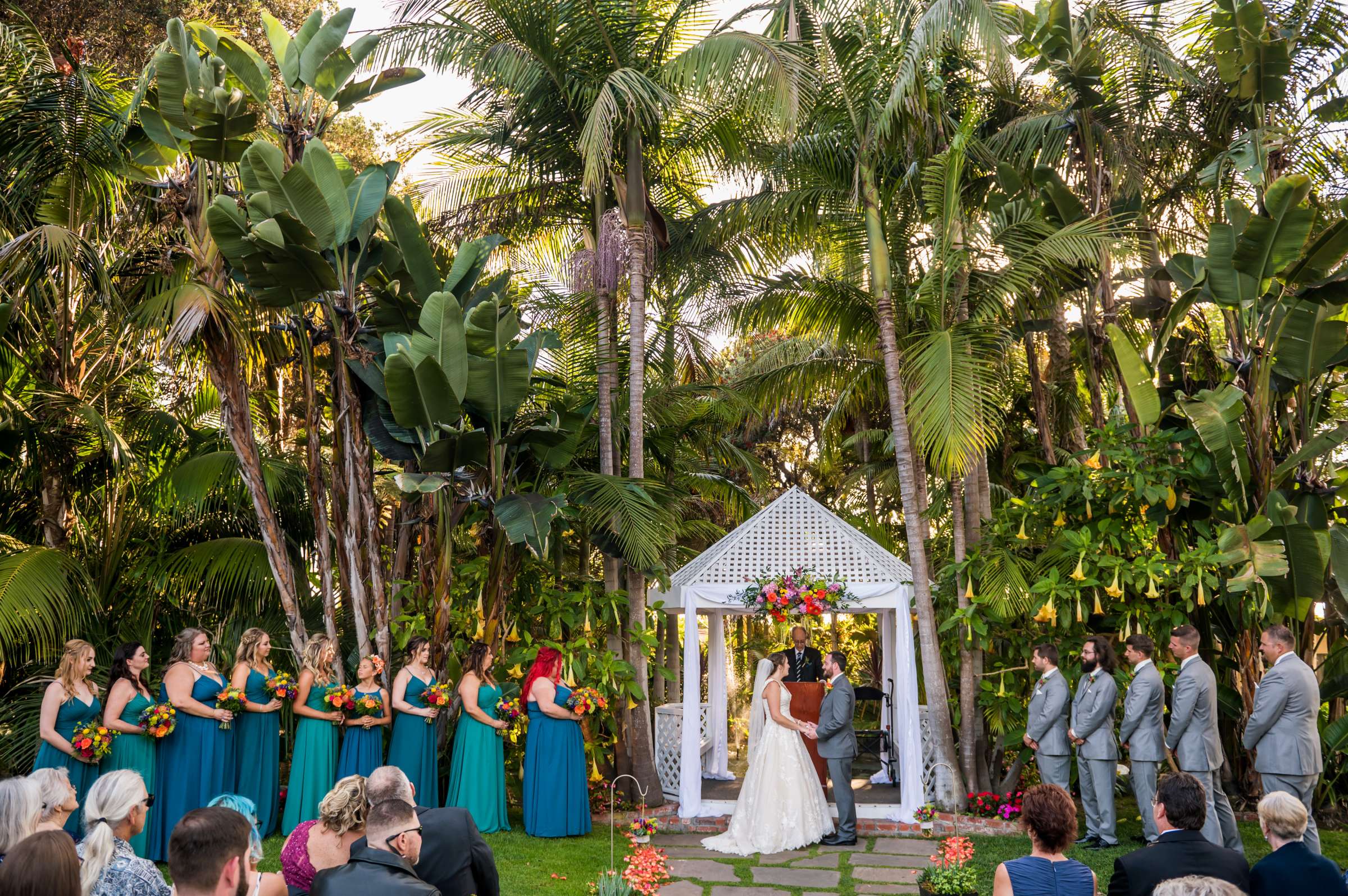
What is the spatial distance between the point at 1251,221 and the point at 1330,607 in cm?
353

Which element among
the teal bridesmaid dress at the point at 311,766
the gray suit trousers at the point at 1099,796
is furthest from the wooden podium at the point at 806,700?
the teal bridesmaid dress at the point at 311,766

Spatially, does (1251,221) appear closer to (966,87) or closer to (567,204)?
(966,87)

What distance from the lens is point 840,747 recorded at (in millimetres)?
8859

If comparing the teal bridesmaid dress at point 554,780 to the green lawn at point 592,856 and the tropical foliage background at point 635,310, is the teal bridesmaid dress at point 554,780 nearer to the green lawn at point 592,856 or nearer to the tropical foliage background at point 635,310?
the green lawn at point 592,856

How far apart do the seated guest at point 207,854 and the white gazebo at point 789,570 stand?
624 centimetres

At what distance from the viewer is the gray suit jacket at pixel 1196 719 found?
769 cm

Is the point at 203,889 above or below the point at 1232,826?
above

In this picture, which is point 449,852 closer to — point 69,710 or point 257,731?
point 69,710

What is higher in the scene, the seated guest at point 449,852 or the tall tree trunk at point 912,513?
the tall tree trunk at point 912,513

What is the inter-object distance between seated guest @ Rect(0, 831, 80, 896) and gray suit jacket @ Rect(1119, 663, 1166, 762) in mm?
7157

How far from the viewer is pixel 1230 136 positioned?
10266 millimetres

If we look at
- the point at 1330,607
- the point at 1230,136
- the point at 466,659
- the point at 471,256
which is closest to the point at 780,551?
the point at 466,659

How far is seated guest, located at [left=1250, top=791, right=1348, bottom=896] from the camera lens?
405 cm

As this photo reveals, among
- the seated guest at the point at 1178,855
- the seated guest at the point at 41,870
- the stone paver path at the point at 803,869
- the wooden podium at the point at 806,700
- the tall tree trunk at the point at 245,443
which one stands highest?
the tall tree trunk at the point at 245,443
